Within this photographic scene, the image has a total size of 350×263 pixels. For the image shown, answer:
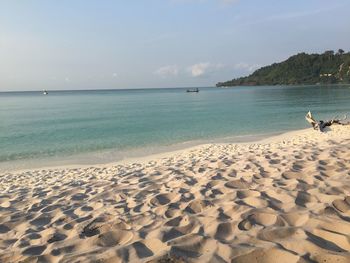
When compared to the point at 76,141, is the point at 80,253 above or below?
above

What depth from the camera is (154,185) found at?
8.02m

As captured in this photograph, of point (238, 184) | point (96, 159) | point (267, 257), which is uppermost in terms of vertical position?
point (267, 257)

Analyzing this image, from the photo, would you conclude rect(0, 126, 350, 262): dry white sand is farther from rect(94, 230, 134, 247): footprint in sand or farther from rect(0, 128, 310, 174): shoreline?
rect(0, 128, 310, 174): shoreline

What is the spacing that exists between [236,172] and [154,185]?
196 cm

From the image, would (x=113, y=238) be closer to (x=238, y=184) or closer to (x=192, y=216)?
(x=192, y=216)

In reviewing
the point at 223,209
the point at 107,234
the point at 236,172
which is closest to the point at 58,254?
the point at 107,234

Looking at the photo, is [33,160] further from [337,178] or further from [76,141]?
[337,178]

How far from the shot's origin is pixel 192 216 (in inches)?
224

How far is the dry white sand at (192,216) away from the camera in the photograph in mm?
4449

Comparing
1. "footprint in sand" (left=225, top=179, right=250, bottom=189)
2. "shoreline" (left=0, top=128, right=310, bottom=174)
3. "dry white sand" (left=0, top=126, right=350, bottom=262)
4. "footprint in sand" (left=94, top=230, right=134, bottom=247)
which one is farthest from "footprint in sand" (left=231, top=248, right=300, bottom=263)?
"shoreline" (left=0, top=128, right=310, bottom=174)

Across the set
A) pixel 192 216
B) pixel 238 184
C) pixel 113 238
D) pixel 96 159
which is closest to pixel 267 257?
pixel 192 216

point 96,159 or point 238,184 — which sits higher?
point 238,184

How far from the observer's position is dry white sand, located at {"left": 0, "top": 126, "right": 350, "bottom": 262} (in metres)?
4.45

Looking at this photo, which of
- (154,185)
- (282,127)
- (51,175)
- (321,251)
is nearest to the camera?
(321,251)
